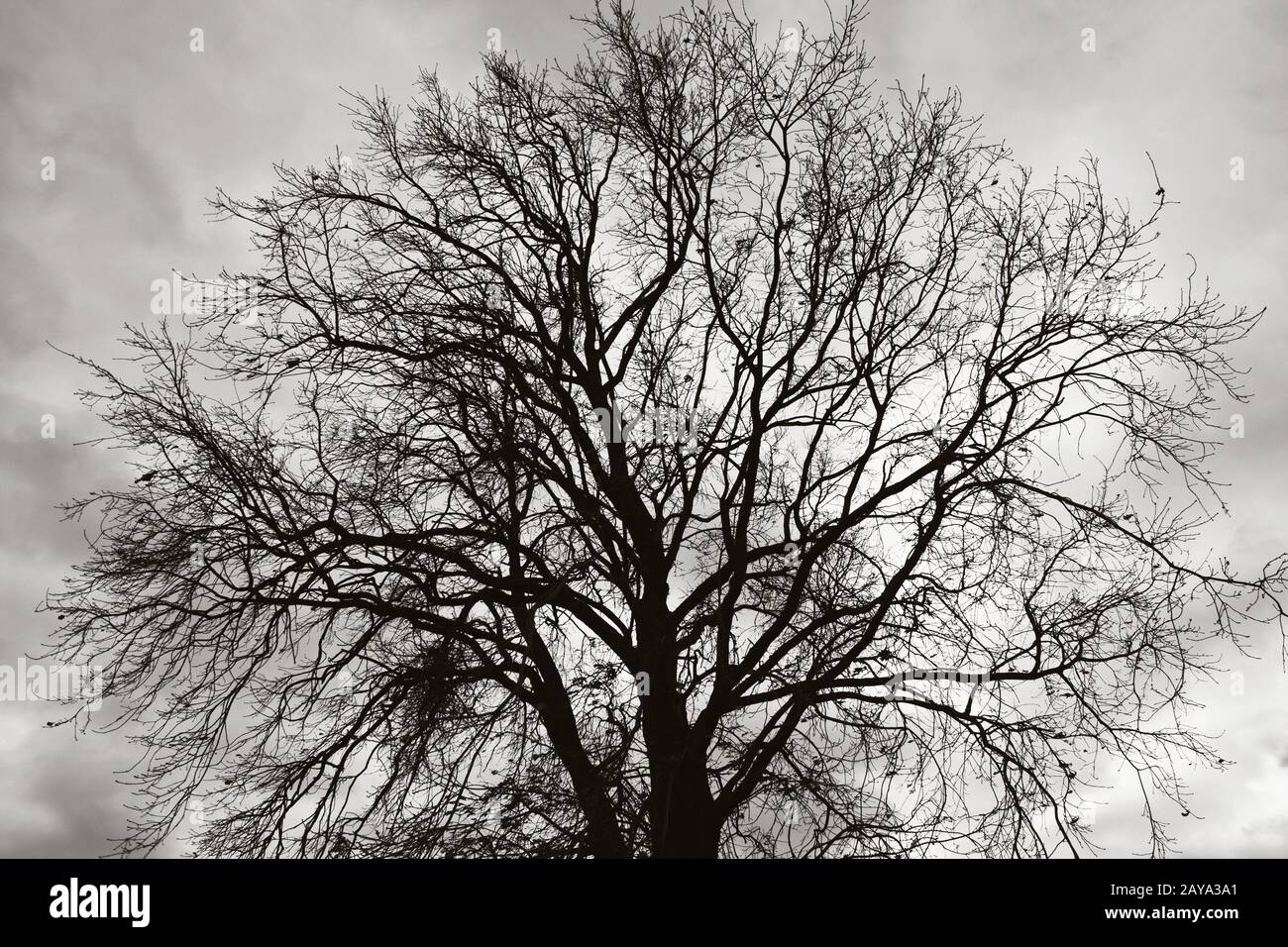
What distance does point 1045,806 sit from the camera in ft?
24.9

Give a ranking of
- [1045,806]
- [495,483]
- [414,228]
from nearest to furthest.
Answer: [1045,806] → [495,483] → [414,228]

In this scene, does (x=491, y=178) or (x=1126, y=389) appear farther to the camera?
(x=491, y=178)
